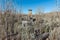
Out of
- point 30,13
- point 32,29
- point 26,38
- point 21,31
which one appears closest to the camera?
point 26,38

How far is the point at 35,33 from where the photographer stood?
Answer: 4.68m

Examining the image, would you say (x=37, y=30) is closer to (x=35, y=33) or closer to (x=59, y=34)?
(x=35, y=33)

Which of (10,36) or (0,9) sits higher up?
(0,9)

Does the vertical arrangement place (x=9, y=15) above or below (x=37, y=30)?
above

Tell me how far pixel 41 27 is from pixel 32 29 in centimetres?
36

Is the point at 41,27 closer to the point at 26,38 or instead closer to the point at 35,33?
the point at 35,33

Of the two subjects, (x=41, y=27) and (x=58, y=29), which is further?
(x=41, y=27)

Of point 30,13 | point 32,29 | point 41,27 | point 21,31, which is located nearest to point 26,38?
point 21,31

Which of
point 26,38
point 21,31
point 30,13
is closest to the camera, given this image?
point 26,38

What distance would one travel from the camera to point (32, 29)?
4.83m

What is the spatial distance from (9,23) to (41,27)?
3.19ft

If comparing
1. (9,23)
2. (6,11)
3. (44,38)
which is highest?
(6,11)

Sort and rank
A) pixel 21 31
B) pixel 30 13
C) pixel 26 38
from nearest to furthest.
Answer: pixel 26 38, pixel 21 31, pixel 30 13

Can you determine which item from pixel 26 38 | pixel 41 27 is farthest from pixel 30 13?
pixel 26 38
